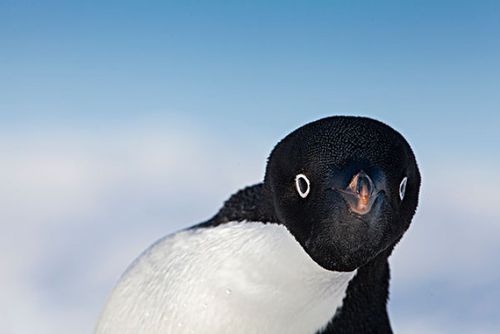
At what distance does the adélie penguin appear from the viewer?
3008 millimetres

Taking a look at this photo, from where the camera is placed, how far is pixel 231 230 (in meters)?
3.52

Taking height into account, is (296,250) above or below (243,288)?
above

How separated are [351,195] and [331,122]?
0.34 metres

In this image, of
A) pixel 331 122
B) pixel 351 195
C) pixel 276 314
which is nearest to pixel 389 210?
pixel 351 195

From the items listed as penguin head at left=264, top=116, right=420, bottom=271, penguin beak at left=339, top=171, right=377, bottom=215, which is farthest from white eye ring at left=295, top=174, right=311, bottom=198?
penguin beak at left=339, top=171, right=377, bottom=215

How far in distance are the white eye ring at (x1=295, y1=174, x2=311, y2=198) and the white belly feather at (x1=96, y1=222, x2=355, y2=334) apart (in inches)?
7.3

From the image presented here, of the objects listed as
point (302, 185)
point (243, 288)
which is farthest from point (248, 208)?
point (302, 185)

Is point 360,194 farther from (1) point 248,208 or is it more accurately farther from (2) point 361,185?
(1) point 248,208

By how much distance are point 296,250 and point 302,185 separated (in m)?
0.23

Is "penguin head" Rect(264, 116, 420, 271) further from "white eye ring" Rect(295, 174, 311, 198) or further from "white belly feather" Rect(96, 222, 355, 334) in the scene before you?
"white belly feather" Rect(96, 222, 355, 334)

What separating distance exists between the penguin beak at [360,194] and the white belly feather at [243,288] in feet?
1.15

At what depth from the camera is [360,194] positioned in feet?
9.57

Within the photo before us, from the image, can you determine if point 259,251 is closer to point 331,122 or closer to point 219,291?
point 219,291

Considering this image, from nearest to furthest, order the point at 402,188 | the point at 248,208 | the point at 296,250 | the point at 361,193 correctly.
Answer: the point at 361,193, the point at 402,188, the point at 296,250, the point at 248,208
